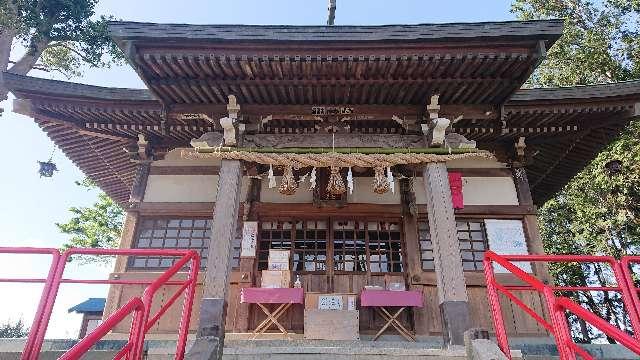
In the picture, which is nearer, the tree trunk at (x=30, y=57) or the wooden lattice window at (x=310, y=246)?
the wooden lattice window at (x=310, y=246)

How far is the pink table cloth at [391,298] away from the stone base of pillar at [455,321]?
1.69 m

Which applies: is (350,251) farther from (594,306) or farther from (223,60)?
(594,306)

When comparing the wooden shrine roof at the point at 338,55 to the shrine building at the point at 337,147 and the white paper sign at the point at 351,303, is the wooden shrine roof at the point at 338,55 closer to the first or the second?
the shrine building at the point at 337,147

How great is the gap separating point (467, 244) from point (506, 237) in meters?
0.77

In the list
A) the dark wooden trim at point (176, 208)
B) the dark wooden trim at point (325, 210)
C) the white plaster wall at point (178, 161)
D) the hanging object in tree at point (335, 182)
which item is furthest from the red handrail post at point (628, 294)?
the white plaster wall at point (178, 161)

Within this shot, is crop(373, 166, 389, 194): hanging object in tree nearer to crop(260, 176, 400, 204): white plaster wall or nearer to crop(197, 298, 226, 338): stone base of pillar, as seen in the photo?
crop(260, 176, 400, 204): white plaster wall

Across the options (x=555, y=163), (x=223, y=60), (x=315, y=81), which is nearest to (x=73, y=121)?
(x=223, y=60)

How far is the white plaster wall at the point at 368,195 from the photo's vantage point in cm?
898

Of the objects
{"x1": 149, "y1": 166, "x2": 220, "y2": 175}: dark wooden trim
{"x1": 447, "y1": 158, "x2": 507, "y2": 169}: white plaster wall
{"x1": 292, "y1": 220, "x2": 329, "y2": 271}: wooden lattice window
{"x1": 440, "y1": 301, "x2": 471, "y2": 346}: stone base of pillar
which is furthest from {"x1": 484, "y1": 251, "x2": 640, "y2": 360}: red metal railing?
{"x1": 149, "y1": 166, "x2": 220, "y2": 175}: dark wooden trim

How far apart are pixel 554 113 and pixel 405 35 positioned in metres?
3.48

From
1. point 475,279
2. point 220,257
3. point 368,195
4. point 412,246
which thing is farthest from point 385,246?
point 220,257

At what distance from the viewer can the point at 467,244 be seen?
8.69m

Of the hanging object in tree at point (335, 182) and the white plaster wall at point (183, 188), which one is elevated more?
the white plaster wall at point (183, 188)

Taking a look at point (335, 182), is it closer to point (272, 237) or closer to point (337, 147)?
point (337, 147)
